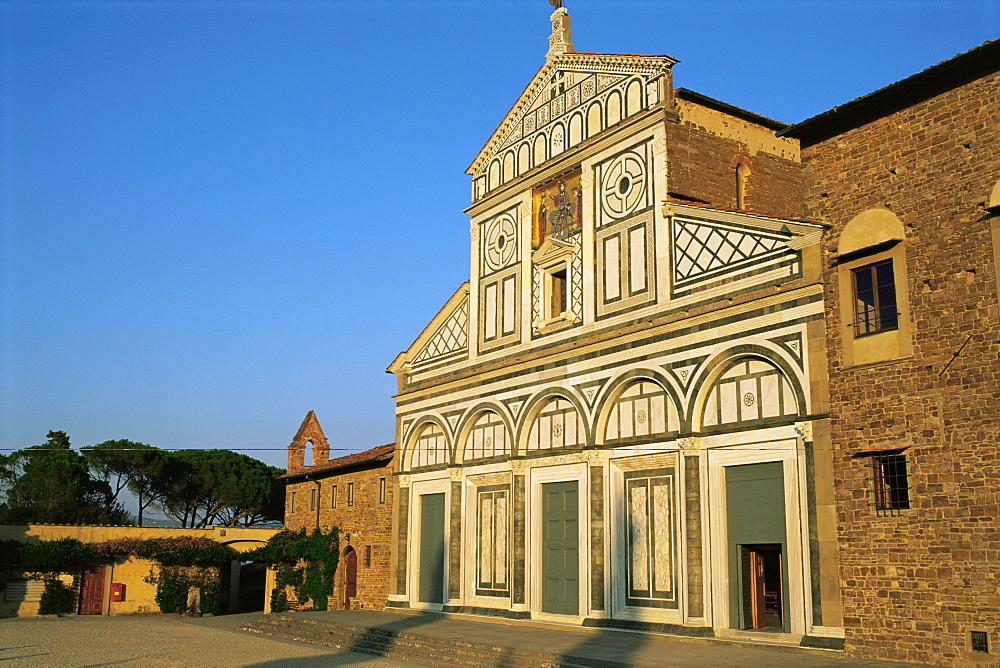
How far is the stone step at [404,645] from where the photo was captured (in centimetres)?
1625

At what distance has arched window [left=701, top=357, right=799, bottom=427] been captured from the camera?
16.4m

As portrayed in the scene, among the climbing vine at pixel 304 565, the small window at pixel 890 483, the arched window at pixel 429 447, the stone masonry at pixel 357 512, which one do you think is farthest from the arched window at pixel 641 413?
the climbing vine at pixel 304 565

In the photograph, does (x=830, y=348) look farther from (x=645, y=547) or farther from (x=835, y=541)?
(x=645, y=547)

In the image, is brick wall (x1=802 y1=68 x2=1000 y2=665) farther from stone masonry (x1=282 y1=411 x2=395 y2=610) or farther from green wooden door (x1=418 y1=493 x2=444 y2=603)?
stone masonry (x1=282 y1=411 x2=395 y2=610)

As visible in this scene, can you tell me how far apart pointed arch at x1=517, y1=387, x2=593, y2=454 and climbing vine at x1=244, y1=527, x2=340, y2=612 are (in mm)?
11550

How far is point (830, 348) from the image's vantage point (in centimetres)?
1532

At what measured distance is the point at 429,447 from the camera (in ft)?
88.6

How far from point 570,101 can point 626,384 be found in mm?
7919

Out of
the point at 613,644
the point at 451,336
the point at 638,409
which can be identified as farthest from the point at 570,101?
the point at 613,644

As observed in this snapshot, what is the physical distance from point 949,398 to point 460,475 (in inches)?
570

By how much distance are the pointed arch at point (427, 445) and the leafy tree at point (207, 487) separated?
28041 mm

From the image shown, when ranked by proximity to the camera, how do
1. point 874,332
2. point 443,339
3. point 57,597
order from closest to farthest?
point 874,332 < point 443,339 < point 57,597

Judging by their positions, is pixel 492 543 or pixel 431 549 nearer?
pixel 492 543

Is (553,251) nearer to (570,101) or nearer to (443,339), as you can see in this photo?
(570,101)
